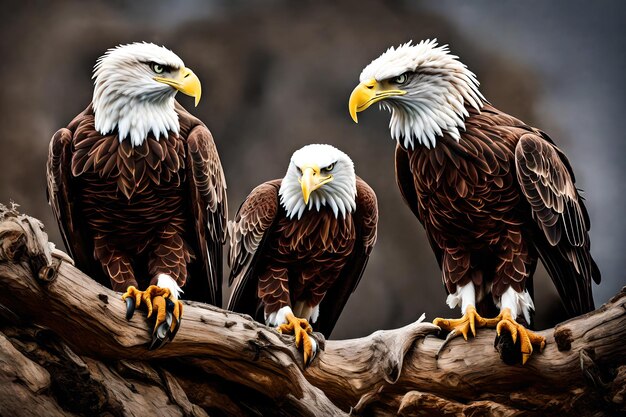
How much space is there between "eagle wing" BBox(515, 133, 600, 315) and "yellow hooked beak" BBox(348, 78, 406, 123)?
0.71 m

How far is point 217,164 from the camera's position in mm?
4562

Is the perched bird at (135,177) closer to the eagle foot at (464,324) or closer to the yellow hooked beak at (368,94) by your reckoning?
the yellow hooked beak at (368,94)

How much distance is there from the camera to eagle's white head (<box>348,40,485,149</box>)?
4.19m

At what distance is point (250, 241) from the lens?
178 inches

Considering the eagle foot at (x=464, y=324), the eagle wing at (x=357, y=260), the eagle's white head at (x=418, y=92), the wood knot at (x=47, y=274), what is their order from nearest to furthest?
1. the wood knot at (x=47, y=274)
2. the eagle foot at (x=464, y=324)
3. the eagle's white head at (x=418, y=92)
4. the eagle wing at (x=357, y=260)

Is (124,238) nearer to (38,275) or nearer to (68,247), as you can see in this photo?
(68,247)

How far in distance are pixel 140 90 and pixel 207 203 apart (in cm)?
69

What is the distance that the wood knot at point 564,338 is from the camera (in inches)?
152

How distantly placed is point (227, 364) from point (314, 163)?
1151 millimetres

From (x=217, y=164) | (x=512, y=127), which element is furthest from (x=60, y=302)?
(x=512, y=127)

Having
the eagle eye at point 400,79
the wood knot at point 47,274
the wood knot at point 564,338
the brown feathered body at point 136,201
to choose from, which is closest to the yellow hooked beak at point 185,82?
the brown feathered body at point 136,201

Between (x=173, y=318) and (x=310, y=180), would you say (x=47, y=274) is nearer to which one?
(x=173, y=318)

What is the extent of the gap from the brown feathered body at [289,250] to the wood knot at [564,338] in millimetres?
1244

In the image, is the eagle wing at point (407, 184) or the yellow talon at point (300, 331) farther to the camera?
the eagle wing at point (407, 184)
